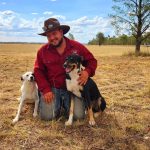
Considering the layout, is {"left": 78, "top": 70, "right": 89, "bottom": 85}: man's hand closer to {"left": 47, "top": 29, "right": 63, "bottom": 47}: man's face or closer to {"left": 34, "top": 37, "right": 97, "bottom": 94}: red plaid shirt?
{"left": 34, "top": 37, "right": 97, "bottom": 94}: red plaid shirt

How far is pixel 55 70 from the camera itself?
21.3ft

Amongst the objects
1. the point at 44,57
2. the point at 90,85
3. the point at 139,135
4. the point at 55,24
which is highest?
the point at 55,24

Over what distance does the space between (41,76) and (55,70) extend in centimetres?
28

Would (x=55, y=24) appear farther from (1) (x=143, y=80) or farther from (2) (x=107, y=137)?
(1) (x=143, y=80)

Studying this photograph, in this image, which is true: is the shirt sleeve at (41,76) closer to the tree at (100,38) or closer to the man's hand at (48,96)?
the man's hand at (48,96)

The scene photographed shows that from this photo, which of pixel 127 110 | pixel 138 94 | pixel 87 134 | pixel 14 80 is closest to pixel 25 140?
pixel 87 134

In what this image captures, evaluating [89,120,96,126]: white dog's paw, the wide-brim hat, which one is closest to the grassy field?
[89,120,96,126]: white dog's paw

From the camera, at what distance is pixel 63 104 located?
6809 mm

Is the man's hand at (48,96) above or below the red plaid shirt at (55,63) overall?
below

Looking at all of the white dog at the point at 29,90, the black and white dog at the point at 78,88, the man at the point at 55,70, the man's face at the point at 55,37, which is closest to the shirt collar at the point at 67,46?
the man at the point at 55,70

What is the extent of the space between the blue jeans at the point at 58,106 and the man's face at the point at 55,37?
0.93 metres

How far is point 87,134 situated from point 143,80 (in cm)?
646

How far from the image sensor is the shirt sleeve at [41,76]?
642cm

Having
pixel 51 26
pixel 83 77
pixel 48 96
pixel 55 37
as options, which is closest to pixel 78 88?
pixel 83 77
